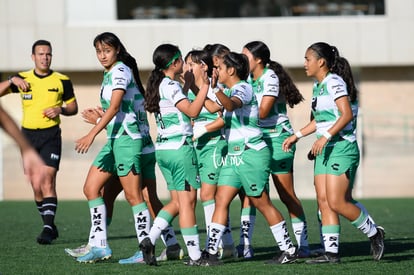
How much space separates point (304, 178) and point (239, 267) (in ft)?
48.7

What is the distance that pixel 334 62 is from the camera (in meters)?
9.22

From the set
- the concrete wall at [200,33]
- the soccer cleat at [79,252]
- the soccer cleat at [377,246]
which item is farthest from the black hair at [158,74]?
the concrete wall at [200,33]

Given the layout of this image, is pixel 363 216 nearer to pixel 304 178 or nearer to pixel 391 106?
pixel 304 178

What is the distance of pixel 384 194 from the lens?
24.5m

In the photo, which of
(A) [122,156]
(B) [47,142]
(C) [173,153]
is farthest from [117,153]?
(B) [47,142]

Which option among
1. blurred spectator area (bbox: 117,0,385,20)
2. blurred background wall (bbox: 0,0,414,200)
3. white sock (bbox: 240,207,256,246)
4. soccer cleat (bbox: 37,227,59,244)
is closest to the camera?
white sock (bbox: 240,207,256,246)

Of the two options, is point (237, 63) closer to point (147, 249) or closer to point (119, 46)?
point (119, 46)

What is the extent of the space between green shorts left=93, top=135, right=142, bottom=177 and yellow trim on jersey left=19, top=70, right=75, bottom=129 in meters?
2.85

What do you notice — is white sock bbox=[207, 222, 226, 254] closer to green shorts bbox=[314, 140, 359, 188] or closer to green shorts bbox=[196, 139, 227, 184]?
green shorts bbox=[196, 139, 227, 184]

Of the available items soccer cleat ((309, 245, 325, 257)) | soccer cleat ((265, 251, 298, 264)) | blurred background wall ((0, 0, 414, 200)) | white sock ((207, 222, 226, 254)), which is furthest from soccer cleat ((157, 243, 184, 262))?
blurred background wall ((0, 0, 414, 200))

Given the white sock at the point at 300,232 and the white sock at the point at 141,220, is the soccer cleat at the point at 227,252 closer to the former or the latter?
the white sock at the point at 300,232

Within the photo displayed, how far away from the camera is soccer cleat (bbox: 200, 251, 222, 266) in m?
9.00

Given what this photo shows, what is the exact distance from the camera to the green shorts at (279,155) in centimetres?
968

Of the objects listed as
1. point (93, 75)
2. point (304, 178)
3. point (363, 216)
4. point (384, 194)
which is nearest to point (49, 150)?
point (363, 216)
